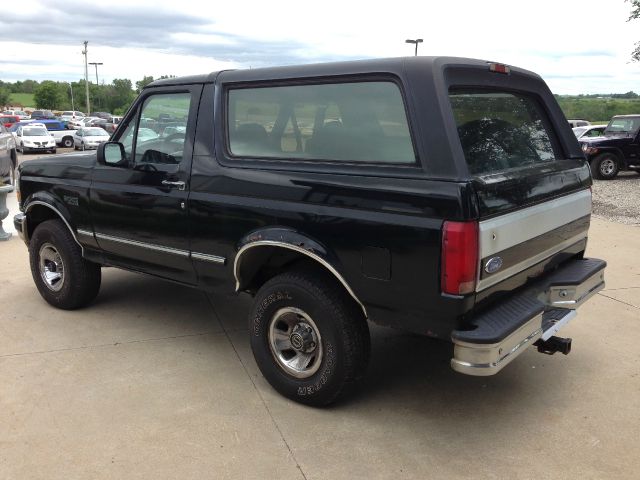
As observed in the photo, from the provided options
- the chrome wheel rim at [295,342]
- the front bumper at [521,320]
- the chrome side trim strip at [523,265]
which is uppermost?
the chrome side trim strip at [523,265]

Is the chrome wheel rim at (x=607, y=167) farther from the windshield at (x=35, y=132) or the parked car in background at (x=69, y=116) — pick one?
the parked car in background at (x=69, y=116)

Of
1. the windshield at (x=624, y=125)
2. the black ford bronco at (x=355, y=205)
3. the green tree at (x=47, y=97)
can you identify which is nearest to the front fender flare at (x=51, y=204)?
the black ford bronco at (x=355, y=205)

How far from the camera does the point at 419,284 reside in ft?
9.23

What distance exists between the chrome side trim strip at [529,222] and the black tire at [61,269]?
11.5 feet

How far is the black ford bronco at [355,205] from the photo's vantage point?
2.79m

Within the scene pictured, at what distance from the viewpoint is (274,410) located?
11.2 feet

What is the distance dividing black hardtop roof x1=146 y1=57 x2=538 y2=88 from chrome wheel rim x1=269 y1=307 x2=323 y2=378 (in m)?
1.39

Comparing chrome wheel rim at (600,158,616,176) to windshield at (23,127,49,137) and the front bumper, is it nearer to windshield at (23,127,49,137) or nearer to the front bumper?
the front bumper

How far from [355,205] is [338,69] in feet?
2.72

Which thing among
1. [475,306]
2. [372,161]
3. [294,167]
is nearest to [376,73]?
[372,161]

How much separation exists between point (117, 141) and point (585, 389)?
3760 millimetres

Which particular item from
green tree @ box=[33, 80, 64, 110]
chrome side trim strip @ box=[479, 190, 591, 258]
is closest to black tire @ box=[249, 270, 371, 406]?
chrome side trim strip @ box=[479, 190, 591, 258]

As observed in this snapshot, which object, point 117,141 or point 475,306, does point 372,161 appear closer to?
point 475,306

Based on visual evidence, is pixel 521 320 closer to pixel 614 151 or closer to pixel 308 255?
pixel 308 255
